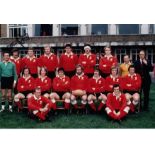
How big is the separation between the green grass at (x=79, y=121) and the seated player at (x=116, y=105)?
0.56 feet

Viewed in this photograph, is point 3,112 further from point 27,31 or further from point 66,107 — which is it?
point 27,31

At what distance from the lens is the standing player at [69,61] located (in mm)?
9180

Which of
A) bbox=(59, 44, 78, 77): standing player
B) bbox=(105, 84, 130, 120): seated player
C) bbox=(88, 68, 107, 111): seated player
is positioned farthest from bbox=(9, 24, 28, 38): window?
bbox=(105, 84, 130, 120): seated player

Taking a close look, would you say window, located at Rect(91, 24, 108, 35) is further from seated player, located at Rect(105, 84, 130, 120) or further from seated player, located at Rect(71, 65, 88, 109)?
seated player, located at Rect(105, 84, 130, 120)

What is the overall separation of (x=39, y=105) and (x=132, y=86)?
2500 millimetres

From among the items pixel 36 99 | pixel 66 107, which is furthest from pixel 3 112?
pixel 66 107

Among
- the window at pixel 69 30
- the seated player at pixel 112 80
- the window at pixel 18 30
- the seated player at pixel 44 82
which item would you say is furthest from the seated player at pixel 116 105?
the window at pixel 18 30

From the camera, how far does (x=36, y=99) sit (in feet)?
26.7

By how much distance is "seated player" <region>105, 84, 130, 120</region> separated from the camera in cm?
781

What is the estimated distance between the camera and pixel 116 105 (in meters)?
8.06

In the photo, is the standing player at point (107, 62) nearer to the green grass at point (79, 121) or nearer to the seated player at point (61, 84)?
the seated player at point (61, 84)

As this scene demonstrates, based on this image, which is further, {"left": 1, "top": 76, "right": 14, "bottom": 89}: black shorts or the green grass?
{"left": 1, "top": 76, "right": 14, "bottom": 89}: black shorts

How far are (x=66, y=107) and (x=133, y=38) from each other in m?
14.9

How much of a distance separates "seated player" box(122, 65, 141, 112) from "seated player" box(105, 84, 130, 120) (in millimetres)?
394
